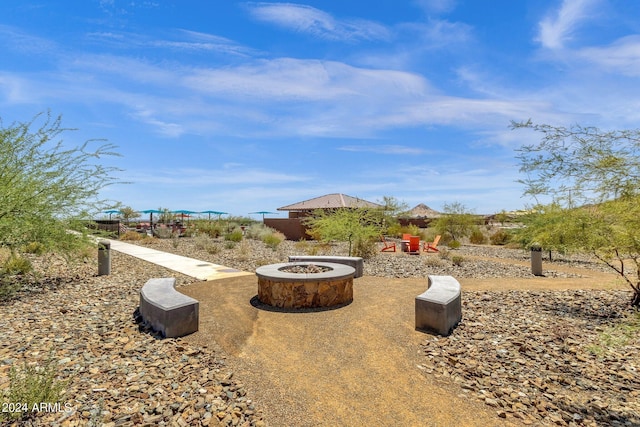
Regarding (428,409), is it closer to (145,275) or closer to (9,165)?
(145,275)

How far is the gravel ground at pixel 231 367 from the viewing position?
3.22 meters

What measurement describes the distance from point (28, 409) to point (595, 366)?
6.08 m

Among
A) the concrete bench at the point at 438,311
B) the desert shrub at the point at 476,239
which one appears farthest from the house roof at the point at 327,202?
the concrete bench at the point at 438,311

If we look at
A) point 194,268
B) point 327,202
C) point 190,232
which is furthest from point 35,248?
point 327,202

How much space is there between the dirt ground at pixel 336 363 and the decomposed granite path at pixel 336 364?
0.03ft

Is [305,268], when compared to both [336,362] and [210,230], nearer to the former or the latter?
[336,362]

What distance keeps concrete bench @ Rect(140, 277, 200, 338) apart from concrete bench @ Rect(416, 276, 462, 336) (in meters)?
3.37

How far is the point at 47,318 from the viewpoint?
18.0 feet

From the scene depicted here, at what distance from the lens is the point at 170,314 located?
15.7 ft

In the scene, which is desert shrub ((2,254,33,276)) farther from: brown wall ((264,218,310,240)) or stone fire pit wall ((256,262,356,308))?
brown wall ((264,218,310,240))

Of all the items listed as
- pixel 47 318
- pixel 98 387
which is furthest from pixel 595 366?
pixel 47 318

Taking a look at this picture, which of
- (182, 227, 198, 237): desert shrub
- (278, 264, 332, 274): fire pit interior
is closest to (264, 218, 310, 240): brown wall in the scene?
(182, 227, 198, 237): desert shrub

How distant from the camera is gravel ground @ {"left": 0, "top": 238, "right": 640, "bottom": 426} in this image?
3.22 meters

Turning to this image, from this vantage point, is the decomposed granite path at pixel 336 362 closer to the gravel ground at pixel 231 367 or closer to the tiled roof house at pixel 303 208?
the gravel ground at pixel 231 367
